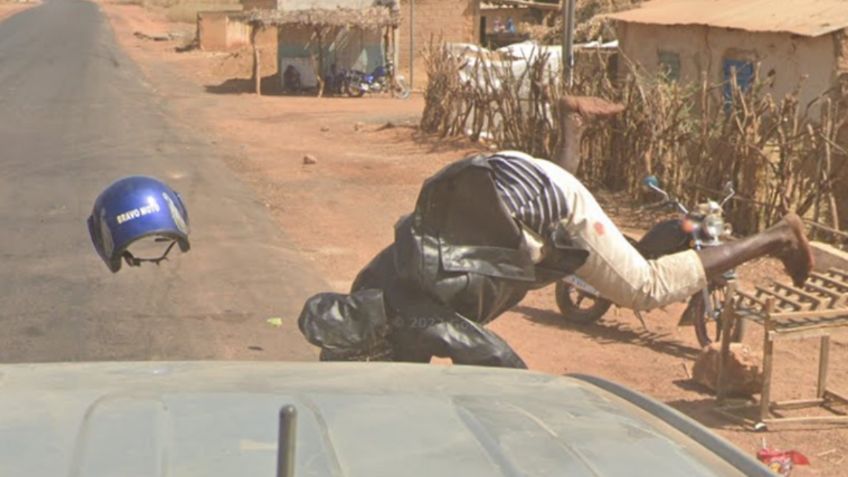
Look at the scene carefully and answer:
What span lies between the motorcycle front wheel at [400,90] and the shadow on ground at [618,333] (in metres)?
20.9

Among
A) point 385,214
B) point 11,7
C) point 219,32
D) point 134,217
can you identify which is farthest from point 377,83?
point 11,7

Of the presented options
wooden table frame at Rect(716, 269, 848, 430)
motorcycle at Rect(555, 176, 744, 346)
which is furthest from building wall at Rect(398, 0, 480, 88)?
wooden table frame at Rect(716, 269, 848, 430)

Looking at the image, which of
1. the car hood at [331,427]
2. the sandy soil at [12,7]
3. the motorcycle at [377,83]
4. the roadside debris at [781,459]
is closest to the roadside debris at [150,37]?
the sandy soil at [12,7]

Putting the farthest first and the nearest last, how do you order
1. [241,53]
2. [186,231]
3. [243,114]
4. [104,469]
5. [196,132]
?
[241,53] < [243,114] < [196,132] < [186,231] < [104,469]

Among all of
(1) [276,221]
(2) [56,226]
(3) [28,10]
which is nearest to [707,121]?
(1) [276,221]

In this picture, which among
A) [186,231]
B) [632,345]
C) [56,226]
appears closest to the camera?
[186,231]

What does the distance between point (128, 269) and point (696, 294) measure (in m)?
4.18

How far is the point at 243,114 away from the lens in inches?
921

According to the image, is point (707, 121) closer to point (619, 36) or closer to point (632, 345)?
point (632, 345)

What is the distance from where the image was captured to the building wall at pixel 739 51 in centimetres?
1786

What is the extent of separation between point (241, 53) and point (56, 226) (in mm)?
25014

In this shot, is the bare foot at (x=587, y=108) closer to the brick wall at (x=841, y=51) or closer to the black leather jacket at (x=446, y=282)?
the black leather jacket at (x=446, y=282)

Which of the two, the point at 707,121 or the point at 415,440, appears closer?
the point at 415,440

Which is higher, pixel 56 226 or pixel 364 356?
pixel 364 356
